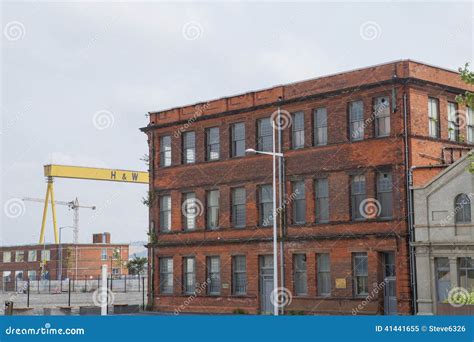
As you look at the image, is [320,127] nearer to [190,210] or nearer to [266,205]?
[266,205]

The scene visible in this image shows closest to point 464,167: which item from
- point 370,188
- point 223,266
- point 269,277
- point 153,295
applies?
point 370,188

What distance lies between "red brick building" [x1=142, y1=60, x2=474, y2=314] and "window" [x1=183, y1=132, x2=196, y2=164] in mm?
73

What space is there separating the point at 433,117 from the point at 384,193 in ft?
→ 16.1

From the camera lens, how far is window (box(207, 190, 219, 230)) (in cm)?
4569

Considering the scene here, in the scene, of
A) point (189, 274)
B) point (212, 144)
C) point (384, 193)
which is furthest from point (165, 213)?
point (384, 193)

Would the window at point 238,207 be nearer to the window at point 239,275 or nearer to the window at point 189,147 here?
the window at point 239,275

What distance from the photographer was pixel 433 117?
38375 mm

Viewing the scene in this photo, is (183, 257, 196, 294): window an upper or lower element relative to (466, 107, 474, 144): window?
lower

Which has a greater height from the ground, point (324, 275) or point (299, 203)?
point (299, 203)

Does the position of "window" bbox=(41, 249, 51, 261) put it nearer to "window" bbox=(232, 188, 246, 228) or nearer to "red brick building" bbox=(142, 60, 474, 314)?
"red brick building" bbox=(142, 60, 474, 314)

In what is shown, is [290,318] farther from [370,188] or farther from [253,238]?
[253,238]

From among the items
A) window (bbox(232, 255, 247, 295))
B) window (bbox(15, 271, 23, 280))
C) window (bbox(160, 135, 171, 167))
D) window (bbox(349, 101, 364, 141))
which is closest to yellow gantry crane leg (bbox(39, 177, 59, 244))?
window (bbox(15, 271, 23, 280))

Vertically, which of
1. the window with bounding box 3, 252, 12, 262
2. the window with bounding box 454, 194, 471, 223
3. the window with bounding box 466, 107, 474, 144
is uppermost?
the window with bounding box 466, 107, 474, 144

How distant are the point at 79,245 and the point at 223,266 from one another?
71120 millimetres
